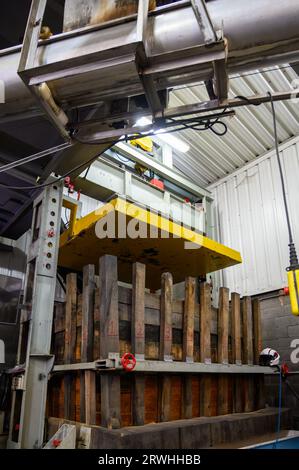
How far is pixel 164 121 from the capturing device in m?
2.22

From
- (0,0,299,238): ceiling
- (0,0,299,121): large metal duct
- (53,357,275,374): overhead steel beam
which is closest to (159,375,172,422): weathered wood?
(53,357,275,374): overhead steel beam

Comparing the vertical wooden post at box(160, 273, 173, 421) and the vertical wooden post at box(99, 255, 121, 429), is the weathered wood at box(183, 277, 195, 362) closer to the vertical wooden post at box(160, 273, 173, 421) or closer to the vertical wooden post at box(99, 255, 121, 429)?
the vertical wooden post at box(160, 273, 173, 421)

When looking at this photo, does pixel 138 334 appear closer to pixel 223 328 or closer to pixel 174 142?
pixel 223 328

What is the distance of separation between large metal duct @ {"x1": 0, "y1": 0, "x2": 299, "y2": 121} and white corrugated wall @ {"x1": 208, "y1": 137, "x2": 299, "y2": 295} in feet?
12.3

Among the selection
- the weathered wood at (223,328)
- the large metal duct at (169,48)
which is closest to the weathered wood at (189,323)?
the weathered wood at (223,328)

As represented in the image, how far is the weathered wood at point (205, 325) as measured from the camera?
3467 millimetres

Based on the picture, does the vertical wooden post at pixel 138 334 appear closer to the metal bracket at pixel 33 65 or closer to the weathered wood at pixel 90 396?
the weathered wood at pixel 90 396

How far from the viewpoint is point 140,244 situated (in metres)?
3.37

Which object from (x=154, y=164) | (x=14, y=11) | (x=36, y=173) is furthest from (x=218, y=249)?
(x=14, y=11)

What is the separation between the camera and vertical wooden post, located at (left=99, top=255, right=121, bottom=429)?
2.62m

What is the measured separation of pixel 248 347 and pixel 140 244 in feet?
6.11

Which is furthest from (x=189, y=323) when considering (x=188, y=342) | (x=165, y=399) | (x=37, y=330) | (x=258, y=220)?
(x=258, y=220)

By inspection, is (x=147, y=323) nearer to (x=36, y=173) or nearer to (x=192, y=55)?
(x=36, y=173)

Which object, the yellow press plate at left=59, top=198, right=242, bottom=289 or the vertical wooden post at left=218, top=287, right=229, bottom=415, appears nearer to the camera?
the yellow press plate at left=59, top=198, right=242, bottom=289
